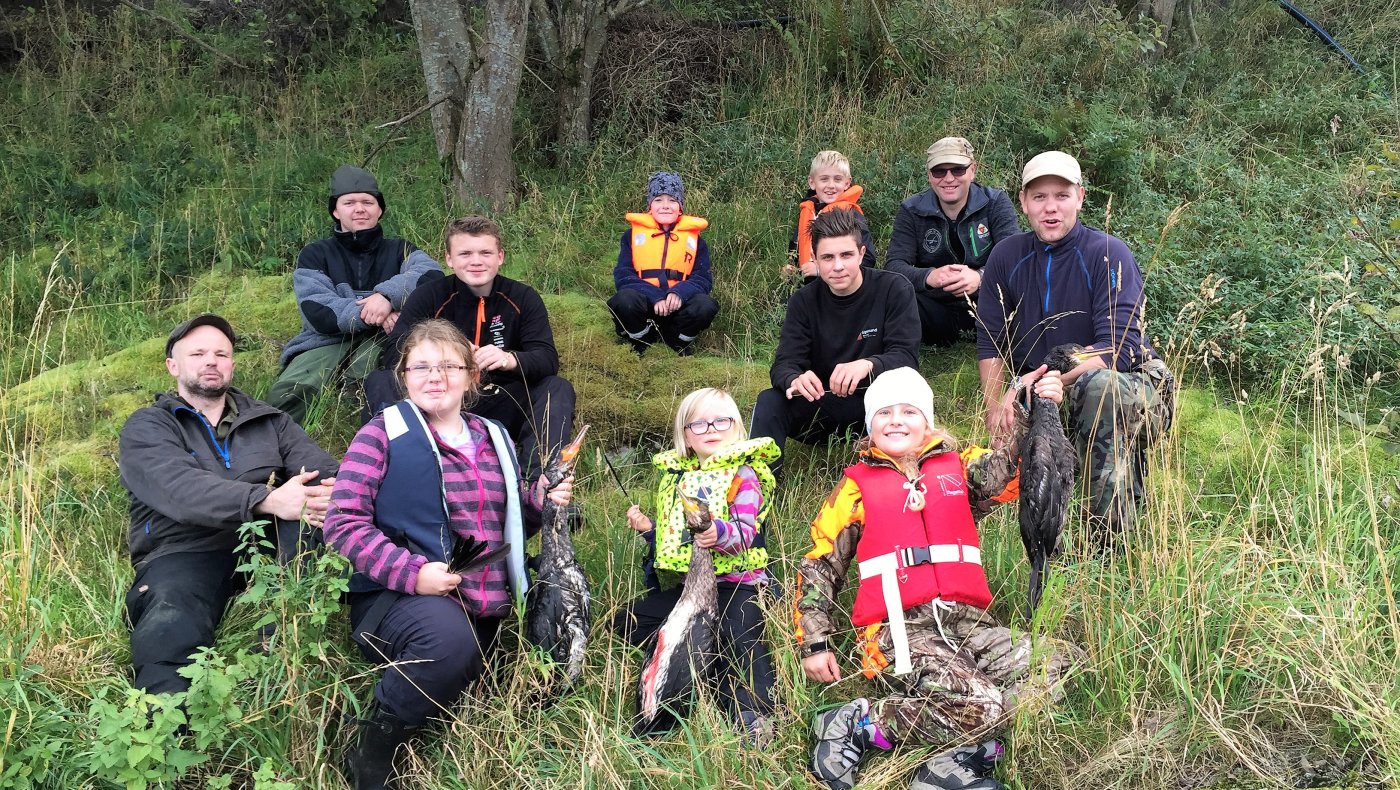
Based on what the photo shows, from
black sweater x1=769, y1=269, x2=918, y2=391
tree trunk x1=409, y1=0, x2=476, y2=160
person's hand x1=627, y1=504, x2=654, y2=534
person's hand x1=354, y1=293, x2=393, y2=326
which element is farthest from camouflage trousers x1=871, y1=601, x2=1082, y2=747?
tree trunk x1=409, y1=0, x2=476, y2=160

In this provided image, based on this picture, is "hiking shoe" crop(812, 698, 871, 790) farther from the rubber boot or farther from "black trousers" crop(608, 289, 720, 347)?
"black trousers" crop(608, 289, 720, 347)

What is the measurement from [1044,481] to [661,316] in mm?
3183

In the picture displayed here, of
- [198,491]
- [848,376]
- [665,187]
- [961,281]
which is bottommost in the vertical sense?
[198,491]

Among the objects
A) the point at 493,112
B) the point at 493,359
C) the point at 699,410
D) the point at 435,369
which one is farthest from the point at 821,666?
the point at 493,112

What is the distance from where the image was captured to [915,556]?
349cm

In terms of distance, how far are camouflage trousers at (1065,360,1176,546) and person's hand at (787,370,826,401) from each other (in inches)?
43.0

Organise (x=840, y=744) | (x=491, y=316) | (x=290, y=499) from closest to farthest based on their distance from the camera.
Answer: (x=840, y=744) → (x=290, y=499) → (x=491, y=316)

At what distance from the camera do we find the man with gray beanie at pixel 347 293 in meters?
5.45

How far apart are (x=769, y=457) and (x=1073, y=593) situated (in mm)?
1176

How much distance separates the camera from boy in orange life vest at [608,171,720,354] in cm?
609

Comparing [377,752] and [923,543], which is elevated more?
[923,543]

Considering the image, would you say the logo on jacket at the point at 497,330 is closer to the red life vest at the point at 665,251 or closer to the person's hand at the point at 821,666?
the red life vest at the point at 665,251

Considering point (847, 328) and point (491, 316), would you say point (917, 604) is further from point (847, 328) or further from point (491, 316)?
point (491, 316)

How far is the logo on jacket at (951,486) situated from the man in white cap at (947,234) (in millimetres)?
2452
